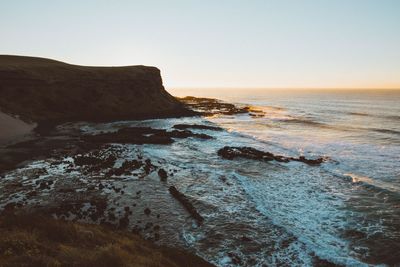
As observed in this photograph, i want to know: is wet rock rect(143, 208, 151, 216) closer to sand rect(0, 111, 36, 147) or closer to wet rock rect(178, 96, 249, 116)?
sand rect(0, 111, 36, 147)

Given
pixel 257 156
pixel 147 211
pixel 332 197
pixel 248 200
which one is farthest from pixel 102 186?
pixel 257 156

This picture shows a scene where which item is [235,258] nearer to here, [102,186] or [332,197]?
[332,197]

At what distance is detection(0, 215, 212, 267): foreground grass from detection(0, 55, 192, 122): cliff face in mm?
39755

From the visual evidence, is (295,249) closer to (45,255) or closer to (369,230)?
(369,230)

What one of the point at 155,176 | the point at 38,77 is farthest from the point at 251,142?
the point at 38,77

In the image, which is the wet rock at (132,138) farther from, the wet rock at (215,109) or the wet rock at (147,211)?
the wet rock at (215,109)

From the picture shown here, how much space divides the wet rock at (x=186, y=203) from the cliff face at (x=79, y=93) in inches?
1367

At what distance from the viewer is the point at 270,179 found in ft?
82.0

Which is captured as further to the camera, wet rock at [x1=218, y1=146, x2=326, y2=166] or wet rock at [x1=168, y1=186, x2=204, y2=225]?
wet rock at [x1=218, y1=146, x2=326, y2=166]

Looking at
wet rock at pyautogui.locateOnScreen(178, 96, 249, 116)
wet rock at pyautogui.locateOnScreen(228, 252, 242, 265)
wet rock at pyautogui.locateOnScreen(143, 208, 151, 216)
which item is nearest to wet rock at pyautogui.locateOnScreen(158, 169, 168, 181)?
wet rock at pyautogui.locateOnScreen(143, 208, 151, 216)

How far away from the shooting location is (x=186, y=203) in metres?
18.7

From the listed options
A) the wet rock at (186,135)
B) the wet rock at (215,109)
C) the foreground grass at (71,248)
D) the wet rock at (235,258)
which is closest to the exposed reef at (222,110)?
the wet rock at (215,109)

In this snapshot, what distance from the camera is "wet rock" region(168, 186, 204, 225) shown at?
1677 centimetres

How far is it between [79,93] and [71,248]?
5629 cm
